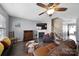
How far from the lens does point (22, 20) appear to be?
1651mm

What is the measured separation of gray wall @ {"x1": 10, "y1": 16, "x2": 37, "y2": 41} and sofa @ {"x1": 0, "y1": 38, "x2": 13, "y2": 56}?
0.13m

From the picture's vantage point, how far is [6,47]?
5.31ft

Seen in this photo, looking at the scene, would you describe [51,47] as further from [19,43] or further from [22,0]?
[22,0]

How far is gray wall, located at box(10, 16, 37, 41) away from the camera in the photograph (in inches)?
64.8

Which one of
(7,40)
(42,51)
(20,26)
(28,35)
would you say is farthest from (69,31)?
(7,40)

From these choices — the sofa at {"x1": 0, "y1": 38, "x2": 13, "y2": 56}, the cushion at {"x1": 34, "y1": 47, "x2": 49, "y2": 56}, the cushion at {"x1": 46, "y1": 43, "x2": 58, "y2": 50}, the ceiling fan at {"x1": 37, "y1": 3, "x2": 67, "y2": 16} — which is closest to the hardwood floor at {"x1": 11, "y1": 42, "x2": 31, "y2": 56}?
the sofa at {"x1": 0, "y1": 38, "x2": 13, "y2": 56}

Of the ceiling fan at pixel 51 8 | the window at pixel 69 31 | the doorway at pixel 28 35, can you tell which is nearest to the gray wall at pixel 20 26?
the doorway at pixel 28 35

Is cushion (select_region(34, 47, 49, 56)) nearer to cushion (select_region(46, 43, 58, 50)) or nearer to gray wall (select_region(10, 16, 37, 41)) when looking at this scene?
cushion (select_region(46, 43, 58, 50))

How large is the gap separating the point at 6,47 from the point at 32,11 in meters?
0.58

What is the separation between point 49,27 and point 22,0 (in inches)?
19.7

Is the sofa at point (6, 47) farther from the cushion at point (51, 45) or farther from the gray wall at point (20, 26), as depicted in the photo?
the cushion at point (51, 45)

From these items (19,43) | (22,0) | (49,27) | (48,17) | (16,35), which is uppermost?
(22,0)

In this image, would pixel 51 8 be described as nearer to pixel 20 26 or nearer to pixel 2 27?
pixel 20 26

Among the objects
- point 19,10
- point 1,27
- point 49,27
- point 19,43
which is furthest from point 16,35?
point 49,27
